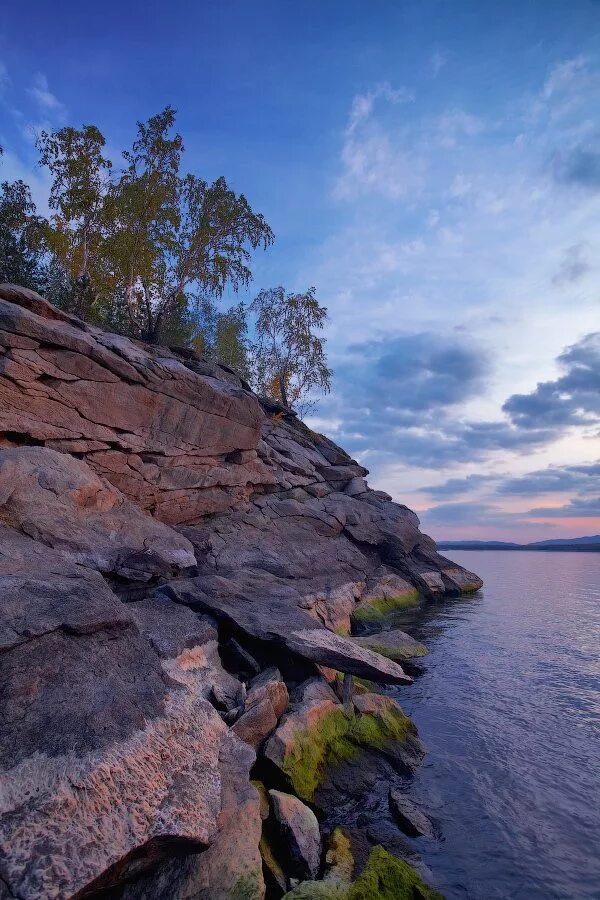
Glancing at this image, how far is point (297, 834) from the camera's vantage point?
8711mm

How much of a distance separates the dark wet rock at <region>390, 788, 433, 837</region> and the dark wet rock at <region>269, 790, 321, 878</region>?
254 cm

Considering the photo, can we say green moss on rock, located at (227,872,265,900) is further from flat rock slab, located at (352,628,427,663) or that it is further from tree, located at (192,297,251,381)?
tree, located at (192,297,251,381)

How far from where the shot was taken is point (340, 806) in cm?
1095

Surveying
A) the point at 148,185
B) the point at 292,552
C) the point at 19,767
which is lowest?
the point at 19,767

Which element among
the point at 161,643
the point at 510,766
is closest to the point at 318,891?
the point at 161,643

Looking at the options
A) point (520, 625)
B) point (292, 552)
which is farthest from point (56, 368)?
point (520, 625)

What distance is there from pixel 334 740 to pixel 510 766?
210 inches

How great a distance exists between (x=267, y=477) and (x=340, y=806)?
22751 millimetres

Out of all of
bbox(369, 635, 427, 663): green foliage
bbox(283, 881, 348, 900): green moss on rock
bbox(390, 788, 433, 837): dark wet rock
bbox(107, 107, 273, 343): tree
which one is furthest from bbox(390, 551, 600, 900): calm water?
bbox(107, 107, 273, 343): tree

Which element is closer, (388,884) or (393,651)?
(388,884)

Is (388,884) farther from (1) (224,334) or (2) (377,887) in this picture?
(1) (224,334)

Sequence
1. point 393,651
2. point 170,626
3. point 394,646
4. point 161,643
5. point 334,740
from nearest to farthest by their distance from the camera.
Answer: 1. point 161,643
2. point 334,740
3. point 170,626
4. point 393,651
5. point 394,646

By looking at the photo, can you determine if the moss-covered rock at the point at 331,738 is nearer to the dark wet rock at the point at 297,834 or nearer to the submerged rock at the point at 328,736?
the submerged rock at the point at 328,736

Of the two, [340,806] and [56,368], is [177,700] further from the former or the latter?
[56,368]
